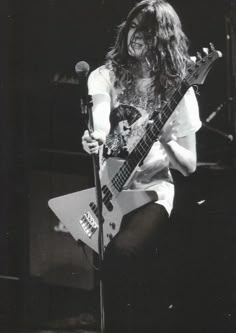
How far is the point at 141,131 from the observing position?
3.06 meters

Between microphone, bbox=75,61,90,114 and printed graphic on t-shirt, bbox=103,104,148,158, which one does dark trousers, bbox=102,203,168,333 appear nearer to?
printed graphic on t-shirt, bbox=103,104,148,158

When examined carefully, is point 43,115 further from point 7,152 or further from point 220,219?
point 220,219

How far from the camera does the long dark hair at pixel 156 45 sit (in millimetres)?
3145

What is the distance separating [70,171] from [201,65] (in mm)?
923

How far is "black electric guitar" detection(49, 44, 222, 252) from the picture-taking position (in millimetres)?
3020

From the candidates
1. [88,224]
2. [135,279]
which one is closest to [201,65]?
[88,224]

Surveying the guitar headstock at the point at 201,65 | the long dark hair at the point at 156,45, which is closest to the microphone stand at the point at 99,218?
the long dark hair at the point at 156,45

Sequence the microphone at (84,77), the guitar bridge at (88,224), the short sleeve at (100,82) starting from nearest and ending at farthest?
the microphone at (84,77) < the guitar bridge at (88,224) < the short sleeve at (100,82)

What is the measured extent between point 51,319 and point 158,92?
4.57 ft

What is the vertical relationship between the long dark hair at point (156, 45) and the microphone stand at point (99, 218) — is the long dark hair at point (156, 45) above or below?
above

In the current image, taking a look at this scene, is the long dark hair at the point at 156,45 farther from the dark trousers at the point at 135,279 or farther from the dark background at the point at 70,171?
the dark trousers at the point at 135,279

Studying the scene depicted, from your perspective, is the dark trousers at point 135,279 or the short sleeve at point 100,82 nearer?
the dark trousers at point 135,279

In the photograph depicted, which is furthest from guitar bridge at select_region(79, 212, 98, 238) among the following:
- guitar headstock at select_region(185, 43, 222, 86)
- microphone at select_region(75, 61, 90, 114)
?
Answer: guitar headstock at select_region(185, 43, 222, 86)

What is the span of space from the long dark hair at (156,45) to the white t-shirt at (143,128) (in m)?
0.08
